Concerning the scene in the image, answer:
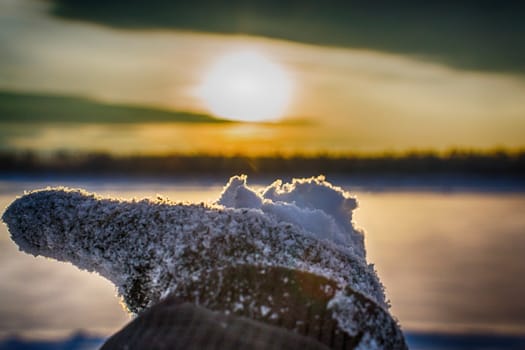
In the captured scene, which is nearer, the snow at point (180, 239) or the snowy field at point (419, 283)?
→ the snow at point (180, 239)

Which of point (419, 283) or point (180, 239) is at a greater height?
point (419, 283)

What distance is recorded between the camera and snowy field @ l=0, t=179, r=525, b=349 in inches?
163

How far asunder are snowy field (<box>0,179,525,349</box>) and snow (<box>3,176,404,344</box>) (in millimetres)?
1225

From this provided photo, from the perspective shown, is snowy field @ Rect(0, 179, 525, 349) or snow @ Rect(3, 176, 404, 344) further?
snowy field @ Rect(0, 179, 525, 349)

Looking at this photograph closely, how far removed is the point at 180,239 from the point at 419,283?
5.22m

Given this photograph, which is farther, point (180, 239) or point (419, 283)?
point (419, 283)

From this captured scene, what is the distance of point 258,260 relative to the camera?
2.01 ft

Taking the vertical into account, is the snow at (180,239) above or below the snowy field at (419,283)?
below

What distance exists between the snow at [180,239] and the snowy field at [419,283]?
1.22 meters

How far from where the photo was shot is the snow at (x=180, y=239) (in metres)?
0.62

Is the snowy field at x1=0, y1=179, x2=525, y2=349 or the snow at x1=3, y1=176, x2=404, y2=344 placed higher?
the snowy field at x1=0, y1=179, x2=525, y2=349

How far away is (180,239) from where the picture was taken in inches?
25.0

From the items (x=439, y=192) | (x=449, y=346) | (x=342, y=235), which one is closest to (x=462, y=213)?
(x=439, y=192)

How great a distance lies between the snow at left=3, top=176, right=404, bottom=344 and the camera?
0.62m
